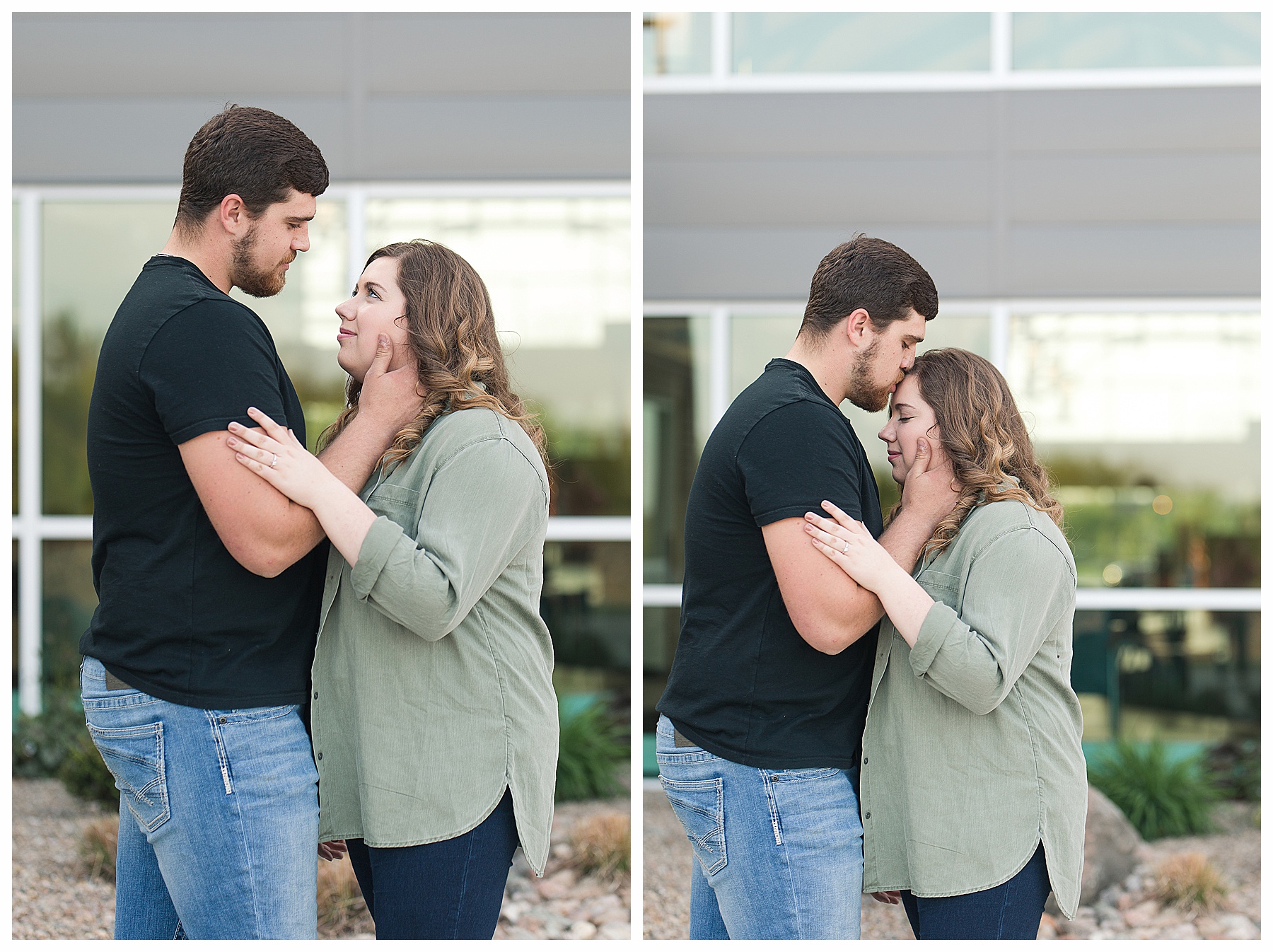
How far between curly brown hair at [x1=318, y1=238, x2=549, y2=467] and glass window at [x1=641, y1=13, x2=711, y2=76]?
3891mm

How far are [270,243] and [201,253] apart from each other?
0.13 meters

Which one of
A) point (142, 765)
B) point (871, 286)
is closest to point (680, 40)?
point (871, 286)

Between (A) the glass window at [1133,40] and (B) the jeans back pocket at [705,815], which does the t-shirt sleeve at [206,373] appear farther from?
(A) the glass window at [1133,40]

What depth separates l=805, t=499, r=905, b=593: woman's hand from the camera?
6.27ft

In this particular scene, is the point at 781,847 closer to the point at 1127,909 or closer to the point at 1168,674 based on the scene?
the point at 1127,909

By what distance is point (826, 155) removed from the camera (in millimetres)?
5512

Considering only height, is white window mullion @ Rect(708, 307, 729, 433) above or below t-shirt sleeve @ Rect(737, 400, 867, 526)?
above

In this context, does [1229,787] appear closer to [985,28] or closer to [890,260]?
[985,28]

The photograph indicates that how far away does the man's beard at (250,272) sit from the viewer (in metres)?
2.01

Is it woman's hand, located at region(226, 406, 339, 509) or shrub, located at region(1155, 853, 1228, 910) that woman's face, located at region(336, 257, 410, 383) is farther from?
shrub, located at region(1155, 853, 1228, 910)

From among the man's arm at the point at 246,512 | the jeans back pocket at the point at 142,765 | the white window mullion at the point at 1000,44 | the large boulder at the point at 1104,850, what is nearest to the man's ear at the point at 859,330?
the man's arm at the point at 246,512

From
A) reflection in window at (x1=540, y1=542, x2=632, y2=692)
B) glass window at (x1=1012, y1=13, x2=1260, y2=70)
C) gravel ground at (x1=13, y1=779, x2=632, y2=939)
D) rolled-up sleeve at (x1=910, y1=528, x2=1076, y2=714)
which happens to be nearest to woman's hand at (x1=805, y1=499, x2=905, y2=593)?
rolled-up sleeve at (x1=910, y1=528, x2=1076, y2=714)

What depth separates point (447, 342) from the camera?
205 centimetres

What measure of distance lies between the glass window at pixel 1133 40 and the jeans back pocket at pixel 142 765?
5290 millimetres
